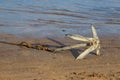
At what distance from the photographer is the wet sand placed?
6977mm

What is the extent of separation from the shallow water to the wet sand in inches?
53.2

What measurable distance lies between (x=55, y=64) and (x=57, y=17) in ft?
17.3

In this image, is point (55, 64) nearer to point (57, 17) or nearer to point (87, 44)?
point (87, 44)

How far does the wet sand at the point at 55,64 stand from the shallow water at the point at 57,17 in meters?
1.35

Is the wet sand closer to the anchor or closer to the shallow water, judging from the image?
the anchor

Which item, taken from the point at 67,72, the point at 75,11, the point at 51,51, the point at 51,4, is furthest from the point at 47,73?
the point at 51,4

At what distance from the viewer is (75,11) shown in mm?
14227

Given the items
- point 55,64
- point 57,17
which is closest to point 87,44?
point 55,64

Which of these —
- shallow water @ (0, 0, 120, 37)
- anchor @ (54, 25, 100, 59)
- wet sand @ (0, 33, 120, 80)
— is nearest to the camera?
wet sand @ (0, 33, 120, 80)

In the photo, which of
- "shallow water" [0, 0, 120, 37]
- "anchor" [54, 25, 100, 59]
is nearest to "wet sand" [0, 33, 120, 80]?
"anchor" [54, 25, 100, 59]

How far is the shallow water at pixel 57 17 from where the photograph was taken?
10891 millimetres

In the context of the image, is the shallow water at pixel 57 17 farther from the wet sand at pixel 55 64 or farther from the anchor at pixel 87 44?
the anchor at pixel 87 44

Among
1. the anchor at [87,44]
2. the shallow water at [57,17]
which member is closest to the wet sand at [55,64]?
the anchor at [87,44]

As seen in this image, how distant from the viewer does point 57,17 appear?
12.9m
